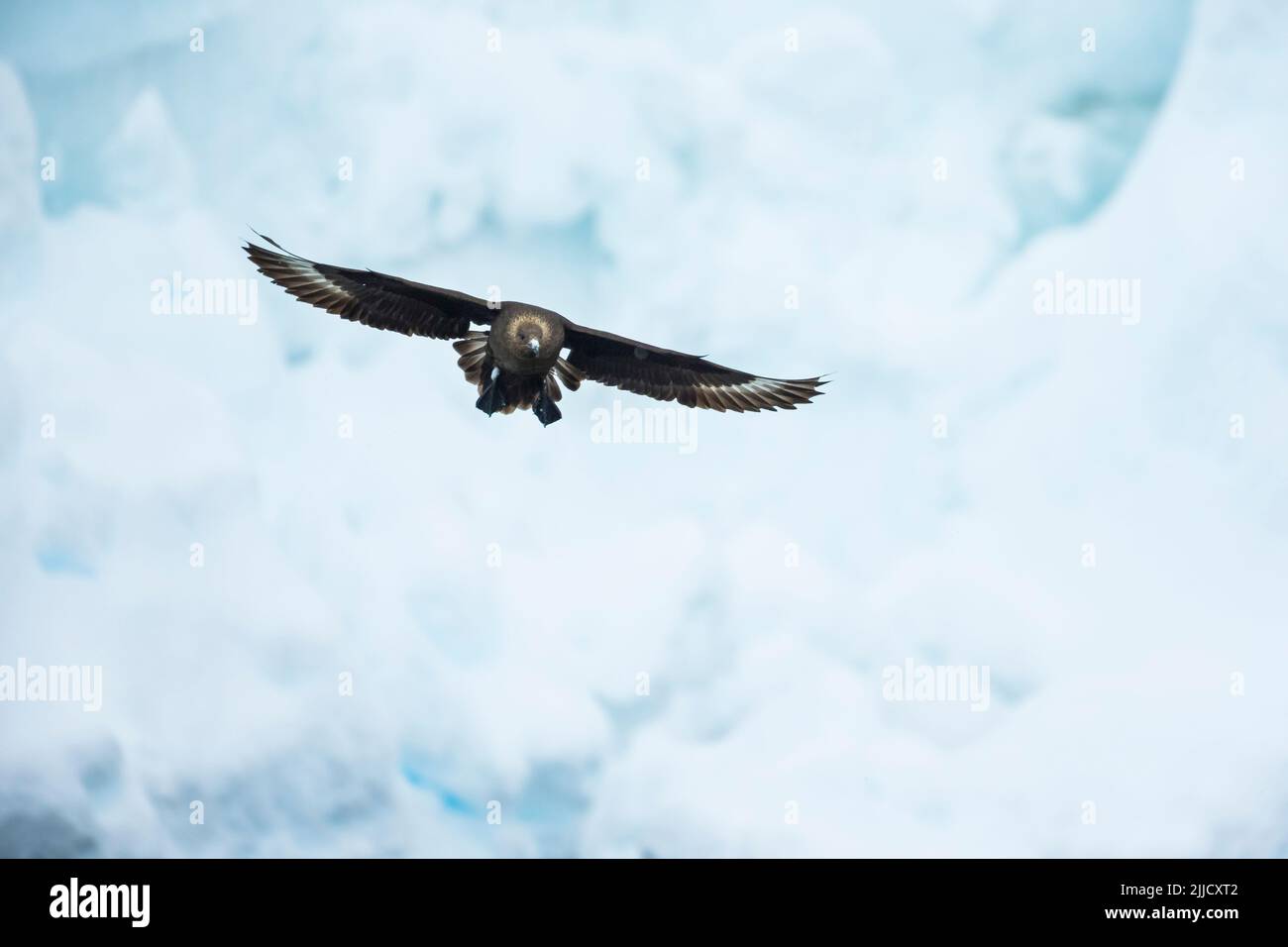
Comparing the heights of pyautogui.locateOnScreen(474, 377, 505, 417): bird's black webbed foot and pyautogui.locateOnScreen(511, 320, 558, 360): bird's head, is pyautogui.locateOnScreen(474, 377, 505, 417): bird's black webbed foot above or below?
below

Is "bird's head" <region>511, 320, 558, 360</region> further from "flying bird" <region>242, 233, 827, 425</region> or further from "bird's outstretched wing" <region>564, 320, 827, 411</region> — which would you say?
"bird's outstretched wing" <region>564, 320, 827, 411</region>

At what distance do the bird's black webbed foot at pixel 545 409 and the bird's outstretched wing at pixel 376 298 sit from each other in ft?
2.64

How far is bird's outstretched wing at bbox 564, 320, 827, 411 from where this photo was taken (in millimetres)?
11594

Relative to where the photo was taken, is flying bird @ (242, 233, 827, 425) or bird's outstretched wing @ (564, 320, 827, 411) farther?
bird's outstretched wing @ (564, 320, 827, 411)

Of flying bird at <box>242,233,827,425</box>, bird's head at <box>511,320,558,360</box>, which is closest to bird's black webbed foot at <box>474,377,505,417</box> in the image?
flying bird at <box>242,233,827,425</box>

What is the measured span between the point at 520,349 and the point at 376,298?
1.44 metres

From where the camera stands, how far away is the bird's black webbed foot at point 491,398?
11.0 m

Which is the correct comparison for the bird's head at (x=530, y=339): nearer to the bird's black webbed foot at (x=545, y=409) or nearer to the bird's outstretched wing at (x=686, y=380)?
the bird's black webbed foot at (x=545, y=409)

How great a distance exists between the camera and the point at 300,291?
1059 centimetres

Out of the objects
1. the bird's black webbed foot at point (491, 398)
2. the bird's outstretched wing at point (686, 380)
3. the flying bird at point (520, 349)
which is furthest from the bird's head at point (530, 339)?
the bird's outstretched wing at point (686, 380)
